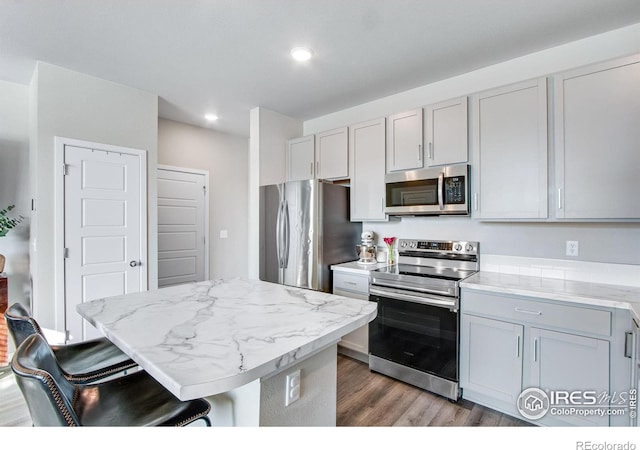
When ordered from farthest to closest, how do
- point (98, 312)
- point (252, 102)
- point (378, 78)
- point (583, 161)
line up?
point (252, 102), point (378, 78), point (583, 161), point (98, 312)

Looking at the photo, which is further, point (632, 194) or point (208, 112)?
point (208, 112)

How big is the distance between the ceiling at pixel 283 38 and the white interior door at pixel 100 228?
2.76 feet

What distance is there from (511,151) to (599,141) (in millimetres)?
493

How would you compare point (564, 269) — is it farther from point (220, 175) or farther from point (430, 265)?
point (220, 175)

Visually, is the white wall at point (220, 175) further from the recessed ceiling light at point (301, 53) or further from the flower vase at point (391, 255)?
the flower vase at point (391, 255)

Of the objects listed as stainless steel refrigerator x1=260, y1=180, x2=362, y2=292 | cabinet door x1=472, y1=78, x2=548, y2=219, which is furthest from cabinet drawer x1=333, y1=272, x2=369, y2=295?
cabinet door x1=472, y1=78, x2=548, y2=219

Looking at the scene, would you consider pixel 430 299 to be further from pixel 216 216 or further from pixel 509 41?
pixel 216 216

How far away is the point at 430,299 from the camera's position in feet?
7.86

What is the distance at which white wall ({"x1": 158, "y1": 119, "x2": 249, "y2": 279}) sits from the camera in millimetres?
4266

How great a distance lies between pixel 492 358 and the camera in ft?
7.07

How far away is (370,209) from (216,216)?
262cm

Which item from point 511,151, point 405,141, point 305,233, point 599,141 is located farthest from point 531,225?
point 305,233
